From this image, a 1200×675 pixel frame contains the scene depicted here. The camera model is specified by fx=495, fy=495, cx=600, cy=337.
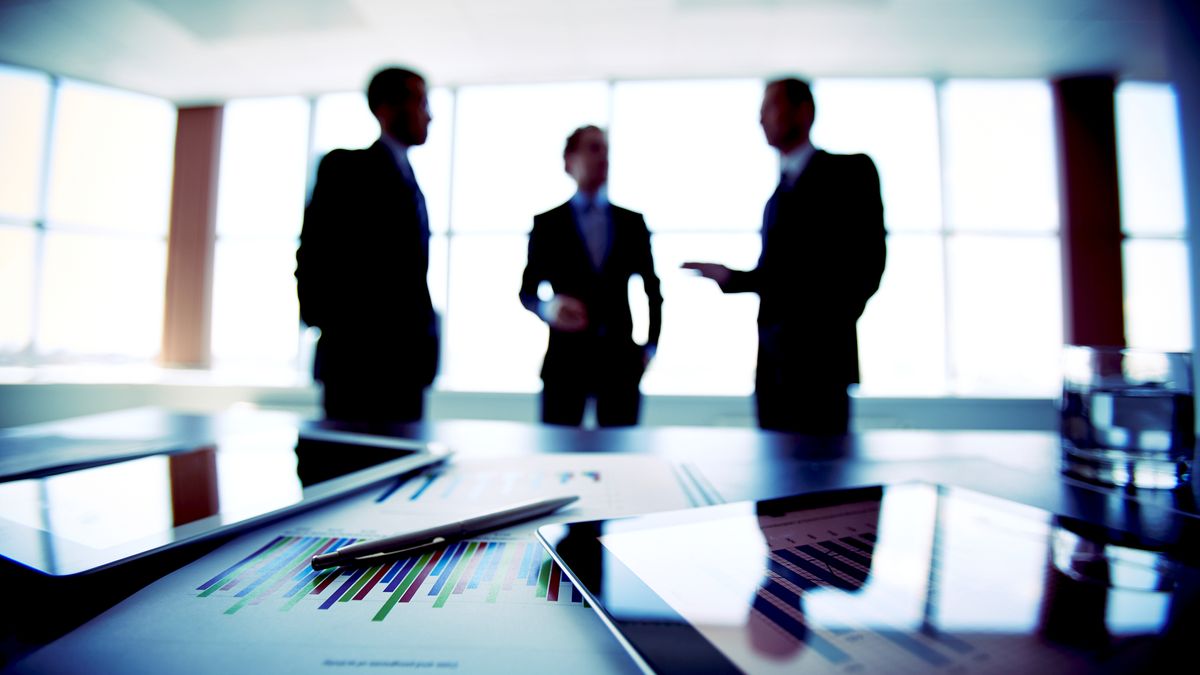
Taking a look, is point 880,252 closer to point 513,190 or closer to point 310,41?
point 513,190

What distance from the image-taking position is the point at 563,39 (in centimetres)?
339

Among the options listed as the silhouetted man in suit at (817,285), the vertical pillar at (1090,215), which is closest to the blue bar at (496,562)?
the silhouetted man in suit at (817,285)

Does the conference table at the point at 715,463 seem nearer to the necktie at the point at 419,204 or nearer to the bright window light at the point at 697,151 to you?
the necktie at the point at 419,204

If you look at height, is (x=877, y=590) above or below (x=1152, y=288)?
below

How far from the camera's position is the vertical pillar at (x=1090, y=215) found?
3781 mm

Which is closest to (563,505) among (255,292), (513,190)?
(513,190)

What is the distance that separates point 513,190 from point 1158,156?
5.14m

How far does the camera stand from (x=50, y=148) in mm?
4113

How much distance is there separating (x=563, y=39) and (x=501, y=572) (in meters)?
3.78

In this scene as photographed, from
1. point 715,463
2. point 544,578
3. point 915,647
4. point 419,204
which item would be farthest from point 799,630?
point 419,204

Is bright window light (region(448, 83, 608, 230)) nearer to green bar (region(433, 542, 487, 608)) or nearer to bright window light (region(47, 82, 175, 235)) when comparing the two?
bright window light (region(47, 82, 175, 235))

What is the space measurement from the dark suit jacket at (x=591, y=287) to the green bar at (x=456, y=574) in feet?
5.02

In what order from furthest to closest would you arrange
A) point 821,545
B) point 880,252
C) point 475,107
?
1. point 475,107
2. point 880,252
3. point 821,545

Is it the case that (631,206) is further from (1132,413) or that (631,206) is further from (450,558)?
(450,558)
